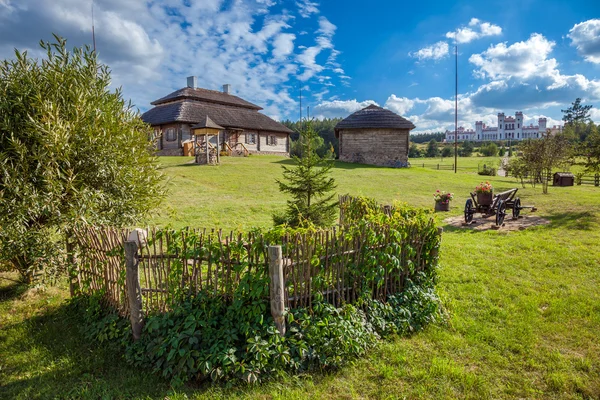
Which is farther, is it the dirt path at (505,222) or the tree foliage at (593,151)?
the tree foliage at (593,151)

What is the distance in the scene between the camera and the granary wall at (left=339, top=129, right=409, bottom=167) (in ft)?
102

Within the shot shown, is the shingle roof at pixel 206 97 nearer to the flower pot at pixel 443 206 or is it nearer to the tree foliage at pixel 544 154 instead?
the flower pot at pixel 443 206

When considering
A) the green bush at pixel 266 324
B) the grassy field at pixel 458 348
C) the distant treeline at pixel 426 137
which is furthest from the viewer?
the distant treeline at pixel 426 137

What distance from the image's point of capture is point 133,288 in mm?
4031

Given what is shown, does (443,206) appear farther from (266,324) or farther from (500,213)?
(266,324)

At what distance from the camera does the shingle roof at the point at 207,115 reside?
2965cm

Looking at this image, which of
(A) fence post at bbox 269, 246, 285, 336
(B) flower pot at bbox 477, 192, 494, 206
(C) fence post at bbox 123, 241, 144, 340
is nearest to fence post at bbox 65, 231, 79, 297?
(C) fence post at bbox 123, 241, 144, 340

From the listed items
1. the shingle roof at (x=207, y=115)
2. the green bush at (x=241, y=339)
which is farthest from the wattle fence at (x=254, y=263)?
the shingle roof at (x=207, y=115)

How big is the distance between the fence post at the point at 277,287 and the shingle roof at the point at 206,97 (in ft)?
106

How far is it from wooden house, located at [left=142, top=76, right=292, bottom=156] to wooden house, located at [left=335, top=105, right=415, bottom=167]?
27.6 feet

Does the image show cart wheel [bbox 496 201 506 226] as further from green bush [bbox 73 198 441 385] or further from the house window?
the house window

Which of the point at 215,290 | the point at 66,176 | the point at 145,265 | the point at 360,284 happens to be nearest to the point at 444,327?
the point at 360,284

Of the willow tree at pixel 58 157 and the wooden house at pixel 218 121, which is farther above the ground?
the wooden house at pixel 218 121

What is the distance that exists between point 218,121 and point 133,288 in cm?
2920
